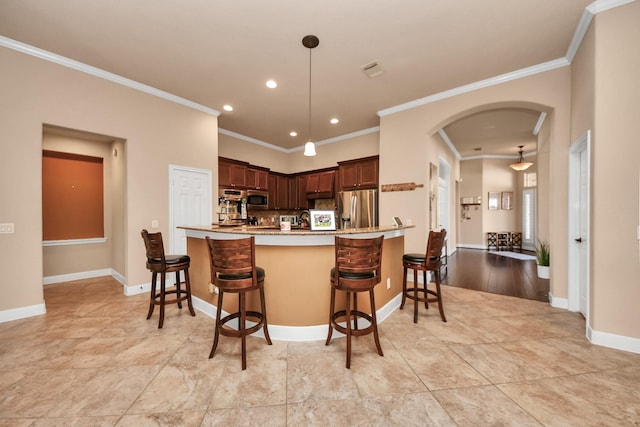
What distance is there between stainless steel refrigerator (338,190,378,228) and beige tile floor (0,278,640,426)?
9.06 feet

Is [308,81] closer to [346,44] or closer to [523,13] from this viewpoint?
[346,44]

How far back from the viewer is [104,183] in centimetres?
506

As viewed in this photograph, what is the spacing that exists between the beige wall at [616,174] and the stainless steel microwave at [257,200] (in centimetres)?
579

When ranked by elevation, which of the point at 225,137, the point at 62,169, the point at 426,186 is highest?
the point at 225,137

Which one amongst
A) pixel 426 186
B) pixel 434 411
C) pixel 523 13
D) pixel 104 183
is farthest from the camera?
pixel 104 183

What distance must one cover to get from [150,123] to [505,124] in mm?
7497

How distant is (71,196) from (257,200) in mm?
3620

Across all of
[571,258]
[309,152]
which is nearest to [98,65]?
[309,152]

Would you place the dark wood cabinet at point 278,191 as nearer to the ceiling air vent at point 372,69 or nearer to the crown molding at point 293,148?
the crown molding at point 293,148

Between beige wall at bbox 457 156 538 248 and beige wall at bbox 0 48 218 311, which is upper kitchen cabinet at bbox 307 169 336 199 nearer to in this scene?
beige wall at bbox 0 48 218 311

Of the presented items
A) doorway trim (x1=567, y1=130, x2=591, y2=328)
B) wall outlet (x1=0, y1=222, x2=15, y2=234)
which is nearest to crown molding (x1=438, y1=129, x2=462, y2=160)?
doorway trim (x1=567, y1=130, x2=591, y2=328)

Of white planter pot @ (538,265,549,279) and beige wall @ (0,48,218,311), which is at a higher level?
beige wall @ (0,48,218,311)

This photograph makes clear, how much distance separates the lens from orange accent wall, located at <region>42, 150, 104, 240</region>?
4.54 meters

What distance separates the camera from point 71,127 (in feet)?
10.8
